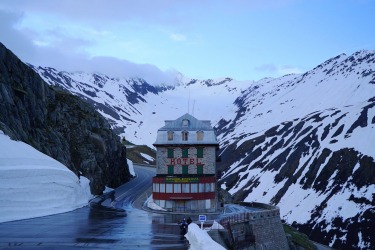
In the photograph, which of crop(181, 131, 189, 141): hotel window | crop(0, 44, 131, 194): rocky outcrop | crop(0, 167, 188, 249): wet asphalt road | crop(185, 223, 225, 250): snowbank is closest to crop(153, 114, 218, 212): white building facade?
crop(181, 131, 189, 141): hotel window

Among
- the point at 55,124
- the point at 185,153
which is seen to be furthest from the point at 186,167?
the point at 55,124

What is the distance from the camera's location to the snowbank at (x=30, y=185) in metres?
35.6

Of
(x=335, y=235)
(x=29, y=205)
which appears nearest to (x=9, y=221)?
(x=29, y=205)

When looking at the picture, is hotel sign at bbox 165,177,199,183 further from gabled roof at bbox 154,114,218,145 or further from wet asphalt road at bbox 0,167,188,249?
wet asphalt road at bbox 0,167,188,249

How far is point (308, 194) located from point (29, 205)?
83254mm

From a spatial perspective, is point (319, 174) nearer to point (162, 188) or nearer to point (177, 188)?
point (177, 188)

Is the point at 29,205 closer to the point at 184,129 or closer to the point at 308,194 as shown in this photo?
the point at 184,129

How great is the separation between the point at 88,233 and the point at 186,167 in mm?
28815

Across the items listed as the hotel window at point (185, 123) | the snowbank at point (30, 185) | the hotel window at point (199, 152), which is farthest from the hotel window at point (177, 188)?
the snowbank at point (30, 185)

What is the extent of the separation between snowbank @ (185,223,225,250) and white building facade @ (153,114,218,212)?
27900 mm

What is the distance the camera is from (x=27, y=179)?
38.9 m

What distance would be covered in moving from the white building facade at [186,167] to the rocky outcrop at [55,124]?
38.3 feet

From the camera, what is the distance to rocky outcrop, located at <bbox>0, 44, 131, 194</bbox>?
167 ft

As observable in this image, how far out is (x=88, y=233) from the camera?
28.6m
